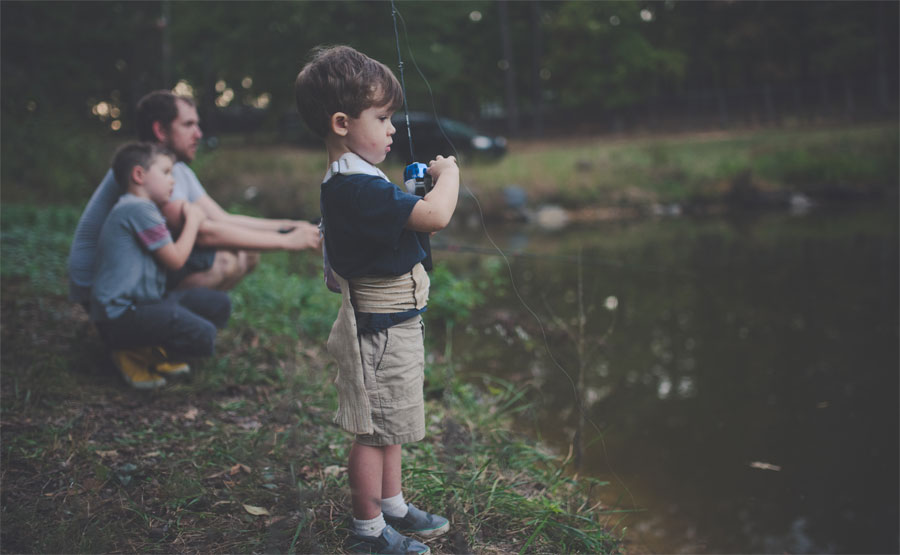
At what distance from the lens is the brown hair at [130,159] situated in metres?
2.94

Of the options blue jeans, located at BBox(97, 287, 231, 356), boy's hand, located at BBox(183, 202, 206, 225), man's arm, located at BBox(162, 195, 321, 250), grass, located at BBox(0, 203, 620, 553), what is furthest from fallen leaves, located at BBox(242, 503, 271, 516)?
boy's hand, located at BBox(183, 202, 206, 225)

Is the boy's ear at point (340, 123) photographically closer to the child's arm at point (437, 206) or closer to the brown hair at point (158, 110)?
the child's arm at point (437, 206)

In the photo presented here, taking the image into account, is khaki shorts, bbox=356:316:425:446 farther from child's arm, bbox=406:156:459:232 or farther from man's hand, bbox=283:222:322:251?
man's hand, bbox=283:222:322:251

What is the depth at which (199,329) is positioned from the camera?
2963mm

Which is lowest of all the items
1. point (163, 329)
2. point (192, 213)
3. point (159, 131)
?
point (163, 329)

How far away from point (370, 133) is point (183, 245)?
4.84 ft

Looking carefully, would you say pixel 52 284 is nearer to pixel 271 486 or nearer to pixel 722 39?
pixel 271 486

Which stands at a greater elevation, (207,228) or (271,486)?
(207,228)

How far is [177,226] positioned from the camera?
125 inches

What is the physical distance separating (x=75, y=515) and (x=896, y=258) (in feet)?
26.3

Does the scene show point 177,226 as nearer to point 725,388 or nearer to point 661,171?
Result: point 725,388

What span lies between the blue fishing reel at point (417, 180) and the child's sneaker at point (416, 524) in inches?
35.0

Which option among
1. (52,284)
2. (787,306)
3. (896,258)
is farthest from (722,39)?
(52,284)

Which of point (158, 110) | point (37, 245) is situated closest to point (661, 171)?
point (37, 245)
